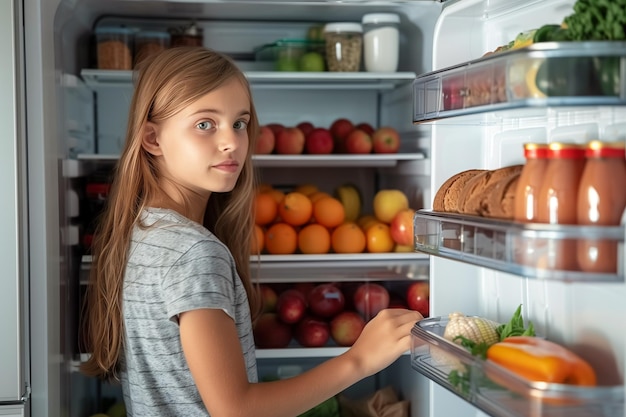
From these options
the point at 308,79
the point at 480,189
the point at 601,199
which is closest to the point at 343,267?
the point at 308,79

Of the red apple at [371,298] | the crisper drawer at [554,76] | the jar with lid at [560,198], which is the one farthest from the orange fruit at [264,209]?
the jar with lid at [560,198]

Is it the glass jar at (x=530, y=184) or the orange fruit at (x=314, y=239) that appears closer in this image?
the glass jar at (x=530, y=184)

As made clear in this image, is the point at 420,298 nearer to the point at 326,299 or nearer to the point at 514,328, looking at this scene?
the point at 326,299

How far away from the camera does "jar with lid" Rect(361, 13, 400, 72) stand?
2193mm

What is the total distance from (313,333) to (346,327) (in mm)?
90

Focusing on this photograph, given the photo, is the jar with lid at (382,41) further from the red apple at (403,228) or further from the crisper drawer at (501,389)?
the crisper drawer at (501,389)

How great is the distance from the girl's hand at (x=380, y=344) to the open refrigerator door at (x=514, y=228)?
41mm

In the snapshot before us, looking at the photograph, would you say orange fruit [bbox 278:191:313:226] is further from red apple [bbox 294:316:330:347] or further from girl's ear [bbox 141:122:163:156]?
girl's ear [bbox 141:122:163:156]

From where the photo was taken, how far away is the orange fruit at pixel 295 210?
223 centimetres

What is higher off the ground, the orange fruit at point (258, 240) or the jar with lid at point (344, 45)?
the jar with lid at point (344, 45)

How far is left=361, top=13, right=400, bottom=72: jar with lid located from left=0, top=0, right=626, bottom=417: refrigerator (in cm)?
4

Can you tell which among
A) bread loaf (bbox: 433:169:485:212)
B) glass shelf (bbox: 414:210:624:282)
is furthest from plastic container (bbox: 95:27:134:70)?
glass shelf (bbox: 414:210:624:282)

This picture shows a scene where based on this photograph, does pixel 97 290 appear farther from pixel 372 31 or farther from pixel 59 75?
pixel 372 31

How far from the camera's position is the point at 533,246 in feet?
3.47
